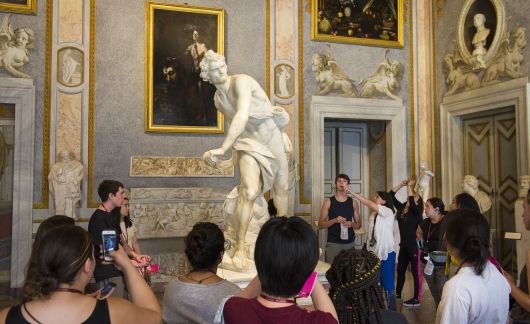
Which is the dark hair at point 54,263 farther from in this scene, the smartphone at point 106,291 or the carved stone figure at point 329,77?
the carved stone figure at point 329,77

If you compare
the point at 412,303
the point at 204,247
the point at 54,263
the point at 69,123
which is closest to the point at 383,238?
the point at 412,303

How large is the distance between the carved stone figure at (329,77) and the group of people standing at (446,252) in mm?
3301

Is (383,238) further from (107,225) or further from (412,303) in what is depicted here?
(107,225)

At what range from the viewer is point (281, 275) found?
1.60 m

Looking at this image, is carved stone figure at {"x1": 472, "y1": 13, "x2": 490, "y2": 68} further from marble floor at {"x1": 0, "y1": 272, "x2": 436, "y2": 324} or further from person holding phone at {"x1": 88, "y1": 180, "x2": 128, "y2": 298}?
person holding phone at {"x1": 88, "y1": 180, "x2": 128, "y2": 298}

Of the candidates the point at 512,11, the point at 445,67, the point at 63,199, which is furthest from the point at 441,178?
the point at 63,199

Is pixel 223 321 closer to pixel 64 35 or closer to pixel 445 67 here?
pixel 64 35

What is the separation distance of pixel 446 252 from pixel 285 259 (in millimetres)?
2236

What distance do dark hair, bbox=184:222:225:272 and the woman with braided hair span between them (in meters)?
0.72

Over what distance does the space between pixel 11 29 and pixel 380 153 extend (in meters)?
7.13

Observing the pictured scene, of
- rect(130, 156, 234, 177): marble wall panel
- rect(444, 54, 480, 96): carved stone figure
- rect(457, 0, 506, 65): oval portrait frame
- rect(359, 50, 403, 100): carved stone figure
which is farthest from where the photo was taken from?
rect(359, 50, 403, 100): carved stone figure

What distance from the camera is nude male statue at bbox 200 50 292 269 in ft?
16.0

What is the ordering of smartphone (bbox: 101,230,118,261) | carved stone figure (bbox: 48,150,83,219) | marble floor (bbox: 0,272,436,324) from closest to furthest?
smartphone (bbox: 101,230,118,261), marble floor (bbox: 0,272,436,324), carved stone figure (bbox: 48,150,83,219)

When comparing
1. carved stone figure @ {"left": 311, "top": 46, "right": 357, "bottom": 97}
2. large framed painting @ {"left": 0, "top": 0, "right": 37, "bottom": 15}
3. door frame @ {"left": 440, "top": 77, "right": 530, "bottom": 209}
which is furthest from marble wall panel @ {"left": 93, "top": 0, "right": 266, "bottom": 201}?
door frame @ {"left": 440, "top": 77, "right": 530, "bottom": 209}
